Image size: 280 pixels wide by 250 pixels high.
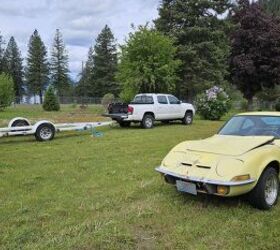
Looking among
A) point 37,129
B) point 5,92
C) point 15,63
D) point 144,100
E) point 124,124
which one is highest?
point 15,63

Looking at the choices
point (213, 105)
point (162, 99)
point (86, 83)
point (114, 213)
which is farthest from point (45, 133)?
point (86, 83)

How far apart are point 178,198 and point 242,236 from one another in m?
1.72

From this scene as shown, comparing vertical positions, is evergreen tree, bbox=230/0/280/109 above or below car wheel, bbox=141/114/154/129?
above

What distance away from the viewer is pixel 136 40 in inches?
1096

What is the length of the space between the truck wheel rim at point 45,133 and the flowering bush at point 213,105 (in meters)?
13.2

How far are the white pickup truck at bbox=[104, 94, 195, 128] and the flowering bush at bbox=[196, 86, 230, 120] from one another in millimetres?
4370

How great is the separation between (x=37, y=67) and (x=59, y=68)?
501cm

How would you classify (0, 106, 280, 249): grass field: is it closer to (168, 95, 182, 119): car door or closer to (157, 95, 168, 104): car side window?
(157, 95, 168, 104): car side window

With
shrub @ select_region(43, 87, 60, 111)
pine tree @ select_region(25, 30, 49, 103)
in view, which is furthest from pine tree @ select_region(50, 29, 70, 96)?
shrub @ select_region(43, 87, 60, 111)

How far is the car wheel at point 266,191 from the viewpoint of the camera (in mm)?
6004

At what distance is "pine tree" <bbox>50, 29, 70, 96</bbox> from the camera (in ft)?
273

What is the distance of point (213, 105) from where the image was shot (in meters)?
25.7

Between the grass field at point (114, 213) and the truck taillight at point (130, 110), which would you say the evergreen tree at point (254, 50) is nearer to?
the truck taillight at point (130, 110)

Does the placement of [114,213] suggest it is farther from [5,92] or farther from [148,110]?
[5,92]
